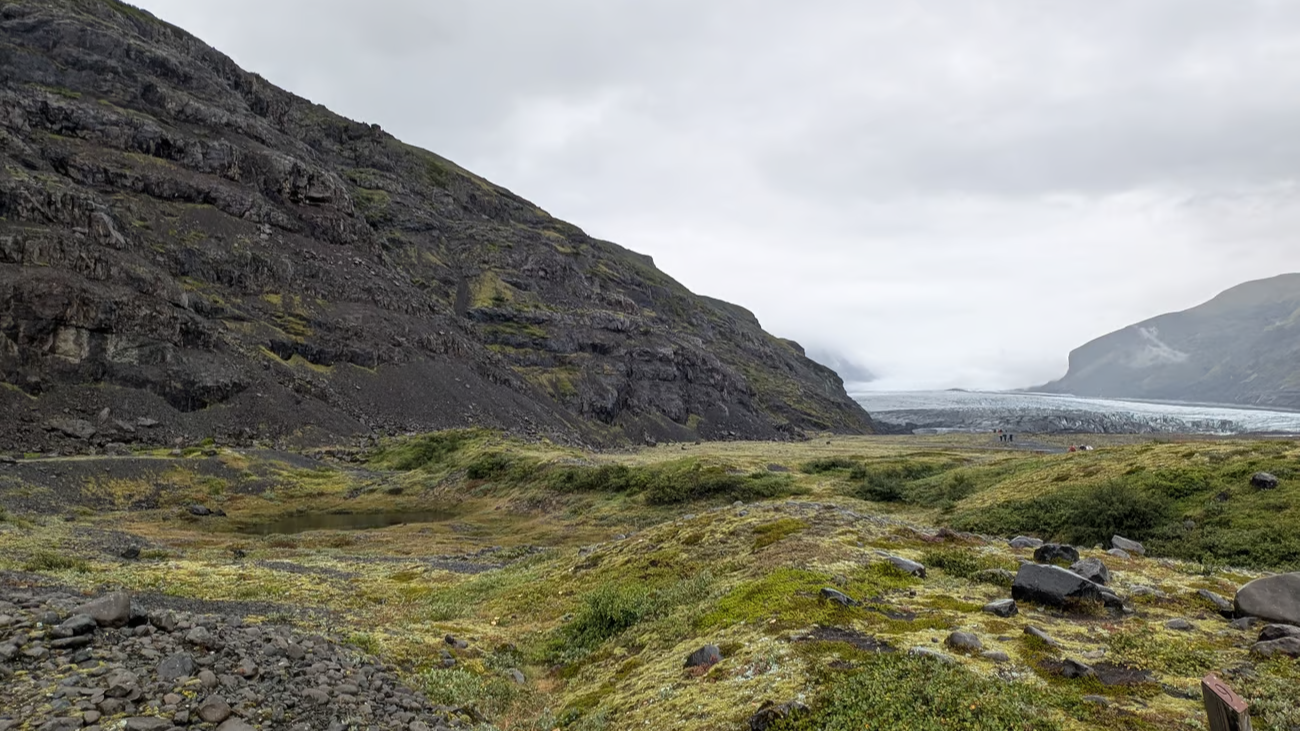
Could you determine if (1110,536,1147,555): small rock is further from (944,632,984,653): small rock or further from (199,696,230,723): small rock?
(199,696,230,723): small rock

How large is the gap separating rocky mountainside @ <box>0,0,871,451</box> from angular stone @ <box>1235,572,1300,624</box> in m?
109

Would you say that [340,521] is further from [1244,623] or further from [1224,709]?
[1224,709]

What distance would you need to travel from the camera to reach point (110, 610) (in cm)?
1310

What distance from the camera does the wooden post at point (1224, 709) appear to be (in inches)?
250

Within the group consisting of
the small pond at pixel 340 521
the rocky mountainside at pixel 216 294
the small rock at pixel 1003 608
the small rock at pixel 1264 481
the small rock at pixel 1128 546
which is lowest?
the small pond at pixel 340 521

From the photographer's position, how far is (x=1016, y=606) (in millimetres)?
14359

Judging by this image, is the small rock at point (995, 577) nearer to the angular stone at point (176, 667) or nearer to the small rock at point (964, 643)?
the small rock at point (964, 643)

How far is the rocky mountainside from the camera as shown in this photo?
305 ft

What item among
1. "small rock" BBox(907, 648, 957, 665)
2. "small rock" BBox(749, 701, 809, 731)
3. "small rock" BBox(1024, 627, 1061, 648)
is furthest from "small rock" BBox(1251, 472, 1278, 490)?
"small rock" BBox(749, 701, 809, 731)

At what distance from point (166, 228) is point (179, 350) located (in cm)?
4102

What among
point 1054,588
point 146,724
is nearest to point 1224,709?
point 1054,588

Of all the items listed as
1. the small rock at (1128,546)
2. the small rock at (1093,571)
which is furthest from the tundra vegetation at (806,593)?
the small rock at (1128,546)

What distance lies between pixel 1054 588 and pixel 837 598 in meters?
5.04

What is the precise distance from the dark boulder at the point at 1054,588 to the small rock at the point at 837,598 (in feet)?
13.6
